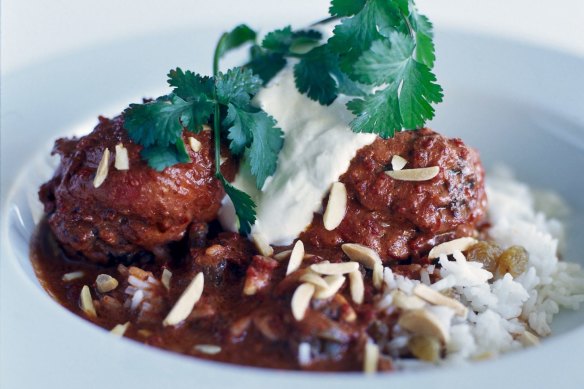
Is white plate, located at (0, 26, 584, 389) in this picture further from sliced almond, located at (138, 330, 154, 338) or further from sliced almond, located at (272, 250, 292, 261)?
sliced almond, located at (272, 250, 292, 261)

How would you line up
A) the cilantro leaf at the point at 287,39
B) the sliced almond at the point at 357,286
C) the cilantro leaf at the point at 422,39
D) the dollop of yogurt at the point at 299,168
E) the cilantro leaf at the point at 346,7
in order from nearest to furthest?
the sliced almond at the point at 357,286
the dollop of yogurt at the point at 299,168
the cilantro leaf at the point at 346,7
the cilantro leaf at the point at 422,39
the cilantro leaf at the point at 287,39

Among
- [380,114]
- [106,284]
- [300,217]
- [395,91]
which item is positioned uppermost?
[395,91]

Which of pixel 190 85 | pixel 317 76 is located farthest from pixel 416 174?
pixel 190 85

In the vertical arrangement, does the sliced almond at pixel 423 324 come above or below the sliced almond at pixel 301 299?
below

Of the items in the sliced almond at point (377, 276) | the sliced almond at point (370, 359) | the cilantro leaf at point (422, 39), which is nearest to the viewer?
the sliced almond at point (370, 359)

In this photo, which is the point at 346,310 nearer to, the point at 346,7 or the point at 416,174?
the point at 416,174

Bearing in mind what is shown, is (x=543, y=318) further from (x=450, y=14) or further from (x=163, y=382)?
(x=450, y=14)

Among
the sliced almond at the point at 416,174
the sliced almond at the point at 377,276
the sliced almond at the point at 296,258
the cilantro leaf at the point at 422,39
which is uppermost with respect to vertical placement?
the cilantro leaf at the point at 422,39

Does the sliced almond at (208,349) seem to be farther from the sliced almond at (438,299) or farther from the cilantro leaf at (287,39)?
the cilantro leaf at (287,39)

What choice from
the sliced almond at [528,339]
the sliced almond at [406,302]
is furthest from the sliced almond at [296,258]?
the sliced almond at [528,339]
